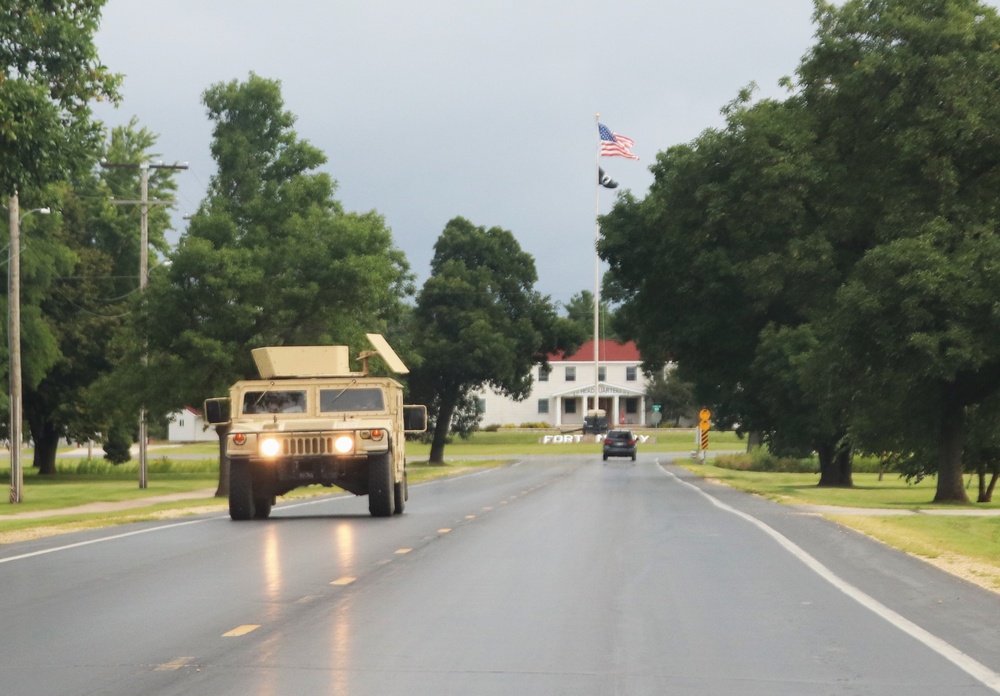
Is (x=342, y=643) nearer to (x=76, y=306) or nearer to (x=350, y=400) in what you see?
(x=350, y=400)

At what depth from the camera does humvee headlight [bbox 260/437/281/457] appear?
78.5 feet

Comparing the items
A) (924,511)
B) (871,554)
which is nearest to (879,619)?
(871,554)

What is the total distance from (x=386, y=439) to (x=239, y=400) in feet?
9.95

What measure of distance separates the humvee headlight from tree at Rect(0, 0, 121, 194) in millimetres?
5169

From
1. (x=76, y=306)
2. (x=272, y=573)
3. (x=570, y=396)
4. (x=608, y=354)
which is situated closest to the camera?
(x=272, y=573)

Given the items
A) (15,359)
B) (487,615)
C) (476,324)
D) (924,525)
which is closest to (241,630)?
(487,615)

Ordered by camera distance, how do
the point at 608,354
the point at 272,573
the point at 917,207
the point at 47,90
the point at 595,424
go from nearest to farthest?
the point at 272,573
the point at 47,90
the point at 917,207
the point at 595,424
the point at 608,354

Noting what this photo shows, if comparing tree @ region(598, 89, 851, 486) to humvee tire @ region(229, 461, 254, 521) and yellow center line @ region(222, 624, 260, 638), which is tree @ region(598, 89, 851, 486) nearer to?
humvee tire @ region(229, 461, 254, 521)

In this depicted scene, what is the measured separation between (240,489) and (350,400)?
246 cm

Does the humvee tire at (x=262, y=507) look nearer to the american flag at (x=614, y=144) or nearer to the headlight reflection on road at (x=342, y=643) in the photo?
the headlight reflection on road at (x=342, y=643)

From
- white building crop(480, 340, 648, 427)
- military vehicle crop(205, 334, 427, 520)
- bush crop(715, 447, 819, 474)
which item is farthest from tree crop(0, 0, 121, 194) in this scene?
white building crop(480, 340, 648, 427)

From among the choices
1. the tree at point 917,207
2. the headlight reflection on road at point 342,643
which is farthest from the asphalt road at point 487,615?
the tree at point 917,207

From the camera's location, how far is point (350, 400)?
83.8 feet

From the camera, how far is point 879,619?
37.7 ft
